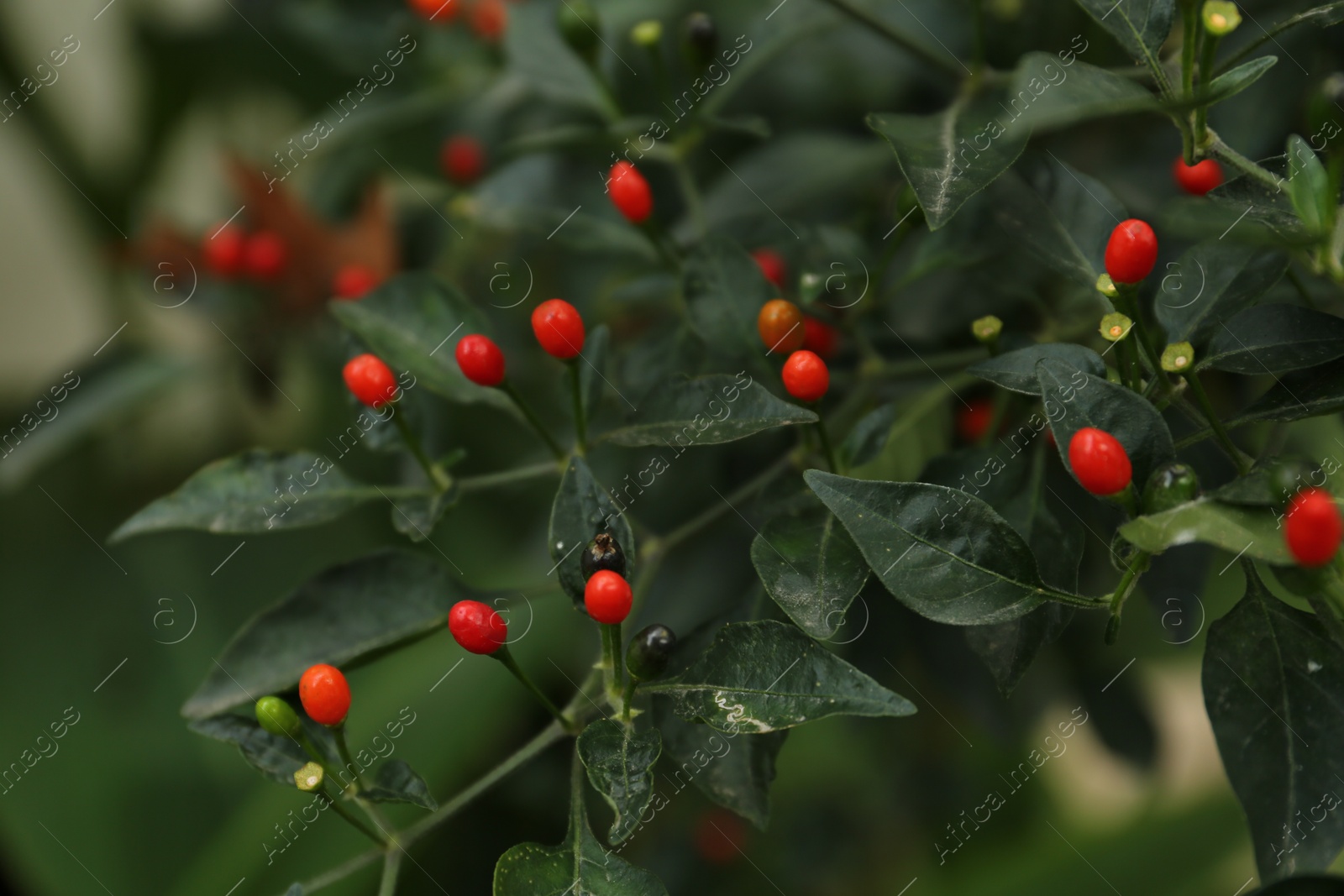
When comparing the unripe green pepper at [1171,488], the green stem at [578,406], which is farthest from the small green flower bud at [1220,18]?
the green stem at [578,406]

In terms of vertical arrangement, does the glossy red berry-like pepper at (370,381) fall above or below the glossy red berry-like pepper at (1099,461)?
above

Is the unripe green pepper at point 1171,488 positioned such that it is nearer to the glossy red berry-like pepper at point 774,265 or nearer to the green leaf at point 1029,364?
the green leaf at point 1029,364

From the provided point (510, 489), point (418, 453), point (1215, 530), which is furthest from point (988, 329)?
point (510, 489)

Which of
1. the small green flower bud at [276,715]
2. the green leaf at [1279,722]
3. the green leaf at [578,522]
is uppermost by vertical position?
the small green flower bud at [276,715]

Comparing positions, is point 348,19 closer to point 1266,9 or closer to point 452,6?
point 452,6

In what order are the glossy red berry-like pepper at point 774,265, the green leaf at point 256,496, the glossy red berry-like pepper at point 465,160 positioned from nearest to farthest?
1. the green leaf at point 256,496
2. the glossy red berry-like pepper at point 774,265
3. the glossy red berry-like pepper at point 465,160

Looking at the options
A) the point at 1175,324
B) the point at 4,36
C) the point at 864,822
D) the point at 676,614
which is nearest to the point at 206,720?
the point at 676,614

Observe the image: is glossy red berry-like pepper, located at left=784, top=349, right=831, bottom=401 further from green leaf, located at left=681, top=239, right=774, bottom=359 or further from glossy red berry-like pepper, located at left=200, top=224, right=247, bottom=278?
glossy red berry-like pepper, located at left=200, top=224, right=247, bottom=278

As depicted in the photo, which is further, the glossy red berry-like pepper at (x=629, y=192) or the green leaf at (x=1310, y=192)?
the glossy red berry-like pepper at (x=629, y=192)
